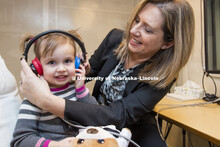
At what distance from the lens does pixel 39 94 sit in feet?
1.94

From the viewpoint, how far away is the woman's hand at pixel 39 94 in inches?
23.2

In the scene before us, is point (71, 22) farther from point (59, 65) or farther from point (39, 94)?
point (39, 94)

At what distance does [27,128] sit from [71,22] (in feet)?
5.58

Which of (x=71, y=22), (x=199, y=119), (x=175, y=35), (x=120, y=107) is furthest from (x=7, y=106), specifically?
(x=71, y=22)

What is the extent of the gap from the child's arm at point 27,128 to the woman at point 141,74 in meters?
0.05

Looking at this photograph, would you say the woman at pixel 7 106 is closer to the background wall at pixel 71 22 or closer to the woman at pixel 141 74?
the woman at pixel 141 74

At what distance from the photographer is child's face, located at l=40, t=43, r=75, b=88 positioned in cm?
66

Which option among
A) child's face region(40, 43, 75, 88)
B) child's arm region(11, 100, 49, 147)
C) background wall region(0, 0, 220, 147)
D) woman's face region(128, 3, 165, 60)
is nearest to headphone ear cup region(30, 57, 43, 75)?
child's face region(40, 43, 75, 88)

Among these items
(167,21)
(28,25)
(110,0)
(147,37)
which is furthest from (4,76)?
(110,0)

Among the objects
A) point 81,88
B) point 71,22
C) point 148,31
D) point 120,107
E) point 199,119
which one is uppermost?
point 71,22

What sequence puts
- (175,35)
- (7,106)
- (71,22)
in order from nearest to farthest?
(7,106), (175,35), (71,22)

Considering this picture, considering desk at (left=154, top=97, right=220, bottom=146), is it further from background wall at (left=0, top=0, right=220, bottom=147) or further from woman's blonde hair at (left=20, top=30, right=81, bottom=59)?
woman's blonde hair at (left=20, top=30, right=81, bottom=59)

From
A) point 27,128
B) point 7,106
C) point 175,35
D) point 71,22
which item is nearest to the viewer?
point 27,128

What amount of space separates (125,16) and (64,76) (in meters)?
1.87
